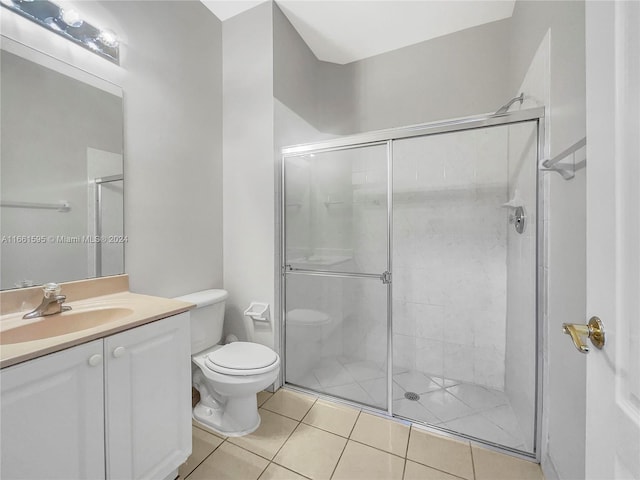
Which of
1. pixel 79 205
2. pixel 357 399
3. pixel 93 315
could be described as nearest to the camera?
pixel 93 315

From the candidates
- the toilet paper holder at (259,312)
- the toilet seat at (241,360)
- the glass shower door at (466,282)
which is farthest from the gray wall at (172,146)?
the glass shower door at (466,282)

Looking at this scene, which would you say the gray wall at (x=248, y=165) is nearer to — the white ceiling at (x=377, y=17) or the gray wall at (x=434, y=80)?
the white ceiling at (x=377, y=17)

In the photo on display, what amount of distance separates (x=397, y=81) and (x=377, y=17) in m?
0.50

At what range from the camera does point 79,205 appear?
1.32m

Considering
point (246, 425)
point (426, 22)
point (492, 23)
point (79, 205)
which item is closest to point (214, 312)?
point (246, 425)

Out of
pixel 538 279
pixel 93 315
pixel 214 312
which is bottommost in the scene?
pixel 214 312

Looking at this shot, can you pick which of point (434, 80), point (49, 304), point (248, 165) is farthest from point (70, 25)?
point (434, 80)

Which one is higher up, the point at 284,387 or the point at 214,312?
the point at 214,312

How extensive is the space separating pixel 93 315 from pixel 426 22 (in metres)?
2.79

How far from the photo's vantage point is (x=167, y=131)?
1.74 m

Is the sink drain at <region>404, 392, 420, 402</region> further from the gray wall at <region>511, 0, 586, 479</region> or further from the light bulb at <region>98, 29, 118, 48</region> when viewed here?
the light bulb at <region>98, 29, 118, 48</region>

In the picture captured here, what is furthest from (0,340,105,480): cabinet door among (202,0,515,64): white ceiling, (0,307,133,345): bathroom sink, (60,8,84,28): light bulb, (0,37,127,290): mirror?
(202,0,515,64): white ceiling

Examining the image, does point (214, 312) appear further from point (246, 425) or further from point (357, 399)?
point (357, 399)

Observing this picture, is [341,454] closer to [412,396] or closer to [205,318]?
[412,396]
